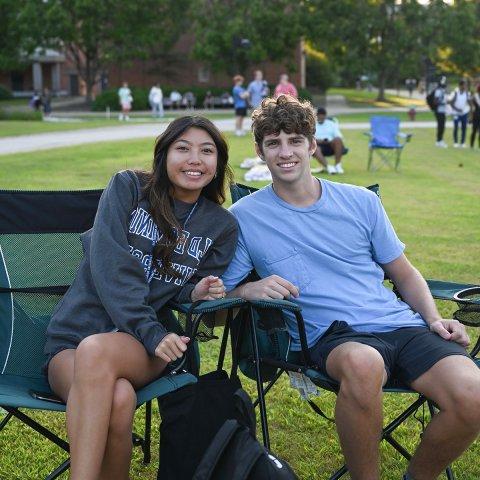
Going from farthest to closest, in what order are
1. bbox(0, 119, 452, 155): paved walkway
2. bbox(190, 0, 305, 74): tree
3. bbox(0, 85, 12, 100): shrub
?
bbox(0, 85, 12, 100): shrub, bbox(190, 0, 305, 74): tree, bbox(0, 119, 452, 155): paved walkway

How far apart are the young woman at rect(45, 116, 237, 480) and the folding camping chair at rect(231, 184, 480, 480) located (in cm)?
20

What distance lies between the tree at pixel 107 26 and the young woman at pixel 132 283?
40.6 meters

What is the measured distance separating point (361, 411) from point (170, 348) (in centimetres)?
67

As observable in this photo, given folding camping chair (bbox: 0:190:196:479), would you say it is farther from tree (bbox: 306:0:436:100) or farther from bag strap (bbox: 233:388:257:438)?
tree (bbox: 306:0:436:100)

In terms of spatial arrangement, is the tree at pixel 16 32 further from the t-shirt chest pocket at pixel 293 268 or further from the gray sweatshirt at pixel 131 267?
the t-shirt chest pocket at pixel 293 268

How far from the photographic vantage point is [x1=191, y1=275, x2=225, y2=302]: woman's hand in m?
2.95

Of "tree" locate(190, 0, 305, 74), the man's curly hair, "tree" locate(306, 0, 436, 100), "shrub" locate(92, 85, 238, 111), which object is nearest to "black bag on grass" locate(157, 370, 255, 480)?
the man's curly hair

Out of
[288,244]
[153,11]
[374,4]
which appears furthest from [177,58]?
[288,244]

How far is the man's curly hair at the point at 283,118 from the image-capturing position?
3.12m

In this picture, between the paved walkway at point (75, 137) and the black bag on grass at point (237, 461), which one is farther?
the paved walkway at point (75, 137)

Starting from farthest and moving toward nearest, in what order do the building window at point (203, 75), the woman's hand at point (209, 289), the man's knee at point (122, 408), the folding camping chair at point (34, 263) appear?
1. the building window at point (203, 75)
2. the folding camping chair at point (34, 263)
3. the woman's hand at point (209, 289)
4. the man's knee at point (122, 408)

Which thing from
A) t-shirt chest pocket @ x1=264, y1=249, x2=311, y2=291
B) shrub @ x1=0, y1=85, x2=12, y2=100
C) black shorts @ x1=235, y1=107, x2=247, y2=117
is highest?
t-shirt chest pocket @ x1=264, y1=249, x2=311, y2=291

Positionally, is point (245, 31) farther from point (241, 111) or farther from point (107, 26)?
point (241, 111)

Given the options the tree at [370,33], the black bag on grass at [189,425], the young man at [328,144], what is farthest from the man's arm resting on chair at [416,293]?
the tree at [370,33]
